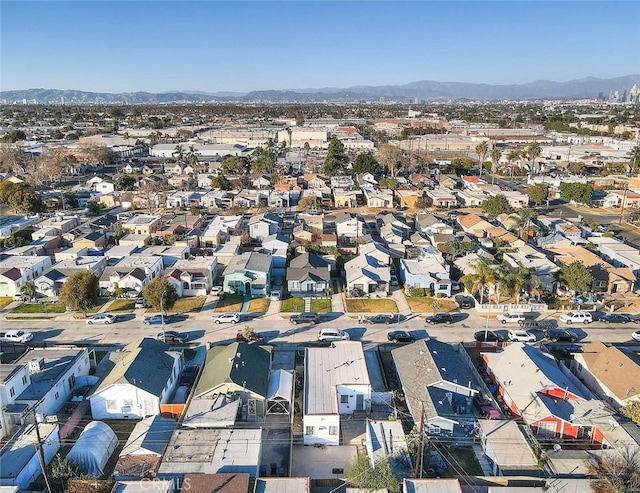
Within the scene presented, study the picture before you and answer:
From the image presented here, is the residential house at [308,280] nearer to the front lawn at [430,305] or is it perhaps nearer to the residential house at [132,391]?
the front lawn at [430,305]

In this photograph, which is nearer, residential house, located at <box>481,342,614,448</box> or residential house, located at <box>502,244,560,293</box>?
residential house, located at <box>481,342,614,448</box>

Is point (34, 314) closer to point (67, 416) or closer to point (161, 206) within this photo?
point (67, 416)

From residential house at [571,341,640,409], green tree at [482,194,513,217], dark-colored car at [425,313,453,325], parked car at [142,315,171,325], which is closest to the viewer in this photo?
residential house at [571,341,640,409]

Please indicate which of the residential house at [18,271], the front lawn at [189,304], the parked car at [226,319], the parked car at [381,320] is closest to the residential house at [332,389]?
the parked car at [381,320]

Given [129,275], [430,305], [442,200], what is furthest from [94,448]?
[442,200]

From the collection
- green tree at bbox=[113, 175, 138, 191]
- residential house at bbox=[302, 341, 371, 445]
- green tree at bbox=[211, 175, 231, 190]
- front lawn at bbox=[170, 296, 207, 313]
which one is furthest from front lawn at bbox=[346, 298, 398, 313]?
green tree at bbox=[113, 175, 138, 191]

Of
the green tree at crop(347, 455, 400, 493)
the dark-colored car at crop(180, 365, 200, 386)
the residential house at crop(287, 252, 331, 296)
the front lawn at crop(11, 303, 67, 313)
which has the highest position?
the residential house at crop(287, 252, 331, 296)

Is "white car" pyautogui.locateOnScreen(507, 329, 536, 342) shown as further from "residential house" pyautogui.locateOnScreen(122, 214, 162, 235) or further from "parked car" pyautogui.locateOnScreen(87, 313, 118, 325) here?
"residential house" pyautogui.locateOnScreen(122, 214, 162, 235)
